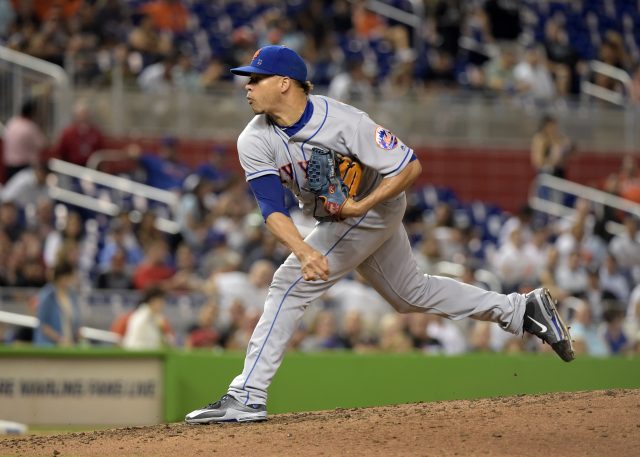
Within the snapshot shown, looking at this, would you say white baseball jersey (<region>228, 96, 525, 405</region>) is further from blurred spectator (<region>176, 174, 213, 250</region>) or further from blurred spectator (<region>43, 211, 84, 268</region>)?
blurred spectator (<region>176, 174, 213, 250</region>)

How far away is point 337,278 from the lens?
7.05 metres

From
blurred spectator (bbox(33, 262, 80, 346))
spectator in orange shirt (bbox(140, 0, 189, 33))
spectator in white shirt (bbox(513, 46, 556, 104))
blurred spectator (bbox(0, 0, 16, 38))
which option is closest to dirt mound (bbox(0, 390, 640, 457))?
blurred spectator (bbox(33, 262, 80, 346))

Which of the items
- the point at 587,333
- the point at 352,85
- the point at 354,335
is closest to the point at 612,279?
the point at 587,333

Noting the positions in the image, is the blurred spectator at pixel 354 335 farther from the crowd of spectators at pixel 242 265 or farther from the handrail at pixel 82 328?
the handrail at pixel 82 328

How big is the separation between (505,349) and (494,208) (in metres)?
4.81

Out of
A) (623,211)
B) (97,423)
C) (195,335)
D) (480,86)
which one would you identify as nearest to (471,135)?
(480,86)

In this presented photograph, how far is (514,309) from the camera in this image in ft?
24.2

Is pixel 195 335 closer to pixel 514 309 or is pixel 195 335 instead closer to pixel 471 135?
pixel 514 309

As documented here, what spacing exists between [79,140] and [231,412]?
31.8 ft

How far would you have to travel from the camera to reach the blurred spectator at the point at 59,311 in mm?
11375

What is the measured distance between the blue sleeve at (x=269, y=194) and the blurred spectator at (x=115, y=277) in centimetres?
649

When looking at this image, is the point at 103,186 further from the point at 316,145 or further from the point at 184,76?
the point at 316,145

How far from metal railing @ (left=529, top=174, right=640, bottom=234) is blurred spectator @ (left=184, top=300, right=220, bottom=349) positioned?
20.1ft

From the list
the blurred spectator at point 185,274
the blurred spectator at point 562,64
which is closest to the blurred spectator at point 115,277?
the blurred spectator at point 185,274
